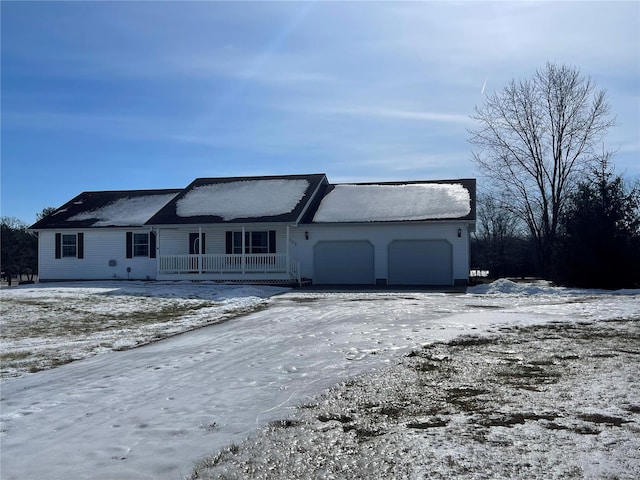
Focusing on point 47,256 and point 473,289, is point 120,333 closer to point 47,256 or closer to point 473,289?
point 473,289

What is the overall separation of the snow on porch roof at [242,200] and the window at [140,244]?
5.97ft

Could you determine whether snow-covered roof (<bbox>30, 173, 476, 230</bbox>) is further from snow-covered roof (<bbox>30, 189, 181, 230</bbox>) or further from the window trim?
the window trim

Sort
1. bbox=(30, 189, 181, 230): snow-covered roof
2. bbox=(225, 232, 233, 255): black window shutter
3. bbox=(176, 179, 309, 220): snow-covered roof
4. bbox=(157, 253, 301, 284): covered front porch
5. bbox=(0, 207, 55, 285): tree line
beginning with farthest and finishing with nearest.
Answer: bbox=(0, 207, 55, 285): tree line, bbox=(30, 189, 181, 230): snow-covered roof, bbox=(225, 232, 233, 255): black window shutter, bbox=(176, 179, 309, 220): snow-covered roof, bbox=(157, 253, 301, 284): covered front porch

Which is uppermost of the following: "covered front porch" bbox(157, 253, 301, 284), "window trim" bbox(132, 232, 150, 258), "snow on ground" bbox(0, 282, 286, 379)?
"window trim" bbox(132, 232, 150, 258)

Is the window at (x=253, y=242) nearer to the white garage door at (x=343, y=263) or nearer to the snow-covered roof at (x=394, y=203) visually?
the white garage door at (x=343, y=263)

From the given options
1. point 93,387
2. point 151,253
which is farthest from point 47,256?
point 93,387

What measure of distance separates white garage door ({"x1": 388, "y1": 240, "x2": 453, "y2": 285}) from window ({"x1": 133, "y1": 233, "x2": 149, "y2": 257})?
12160mm

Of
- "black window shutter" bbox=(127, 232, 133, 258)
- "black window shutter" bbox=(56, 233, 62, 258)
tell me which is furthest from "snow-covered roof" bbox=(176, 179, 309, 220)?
"black window shutter" bbox=(56, 233, 62, 258)

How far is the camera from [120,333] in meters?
11.4

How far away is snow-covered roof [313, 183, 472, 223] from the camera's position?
24.6 metres

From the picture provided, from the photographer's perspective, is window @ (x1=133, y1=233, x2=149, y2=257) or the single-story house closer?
the single-story house

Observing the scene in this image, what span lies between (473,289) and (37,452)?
18880 millimetres

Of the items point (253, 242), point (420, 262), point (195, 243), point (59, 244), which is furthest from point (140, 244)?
point (420, 262)

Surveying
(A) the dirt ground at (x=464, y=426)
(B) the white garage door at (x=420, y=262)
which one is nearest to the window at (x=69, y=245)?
(B) the white garage door at (x=420, y=262)
